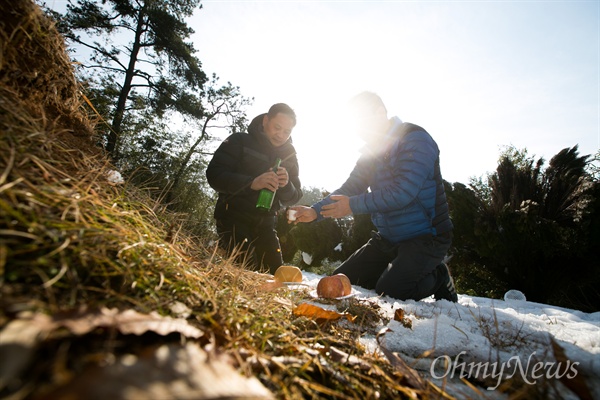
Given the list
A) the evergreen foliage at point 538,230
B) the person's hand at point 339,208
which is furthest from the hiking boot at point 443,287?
the evergreen foliage at point 538,230

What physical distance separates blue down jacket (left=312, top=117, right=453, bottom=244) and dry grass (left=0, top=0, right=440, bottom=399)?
2.25 metres

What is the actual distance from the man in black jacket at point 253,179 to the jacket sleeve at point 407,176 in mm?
1434

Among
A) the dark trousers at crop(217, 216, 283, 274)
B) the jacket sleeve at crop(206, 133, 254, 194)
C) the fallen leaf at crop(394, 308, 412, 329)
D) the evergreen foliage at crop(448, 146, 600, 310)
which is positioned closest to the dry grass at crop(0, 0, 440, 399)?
the fallen leaf at crop(394, 308, 412, 329)

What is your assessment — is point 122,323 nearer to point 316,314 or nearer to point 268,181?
point 316,314

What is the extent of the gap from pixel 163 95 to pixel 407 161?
15079mm

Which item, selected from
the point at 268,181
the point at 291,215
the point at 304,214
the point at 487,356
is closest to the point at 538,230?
the point at 304,214

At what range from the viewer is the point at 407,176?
3.18 m

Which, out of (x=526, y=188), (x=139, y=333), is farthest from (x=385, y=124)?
(x=526, y=188)

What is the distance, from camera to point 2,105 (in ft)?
2.85

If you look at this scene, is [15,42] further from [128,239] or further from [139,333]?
[139,333]

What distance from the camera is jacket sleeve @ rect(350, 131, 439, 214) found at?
317 cm

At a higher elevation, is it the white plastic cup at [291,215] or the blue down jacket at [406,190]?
the blue down jacket at [406,190]

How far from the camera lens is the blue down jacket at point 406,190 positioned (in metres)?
3.19

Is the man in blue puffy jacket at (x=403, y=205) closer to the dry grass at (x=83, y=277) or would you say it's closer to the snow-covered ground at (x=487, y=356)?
the snow-covered ground at (x=487, y=356)
